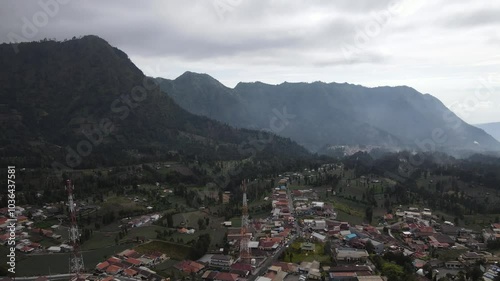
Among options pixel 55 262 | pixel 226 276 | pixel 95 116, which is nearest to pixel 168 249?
pixel 55 262

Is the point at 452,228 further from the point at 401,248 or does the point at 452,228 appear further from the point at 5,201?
the point at 5,201

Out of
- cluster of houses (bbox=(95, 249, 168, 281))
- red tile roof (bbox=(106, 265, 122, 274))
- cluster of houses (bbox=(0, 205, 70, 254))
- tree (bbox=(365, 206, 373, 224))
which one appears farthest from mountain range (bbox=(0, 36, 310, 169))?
red tile roof (bbox=(106, 265, 122, 274))

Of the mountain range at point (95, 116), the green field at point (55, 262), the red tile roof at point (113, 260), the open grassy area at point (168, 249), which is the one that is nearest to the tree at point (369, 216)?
the open grassy area at point (168, 249)

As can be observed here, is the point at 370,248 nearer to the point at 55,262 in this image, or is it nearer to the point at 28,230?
the point at 55,262

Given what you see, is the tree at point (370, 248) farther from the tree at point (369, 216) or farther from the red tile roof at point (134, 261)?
the red tile roof at point (134, 261)

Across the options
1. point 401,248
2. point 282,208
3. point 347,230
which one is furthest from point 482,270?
point 282,208

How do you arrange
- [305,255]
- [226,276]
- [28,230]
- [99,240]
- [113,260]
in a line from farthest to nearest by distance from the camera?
[28,230]
[99,240]
[305,255]
[113,260]
[226,276]
